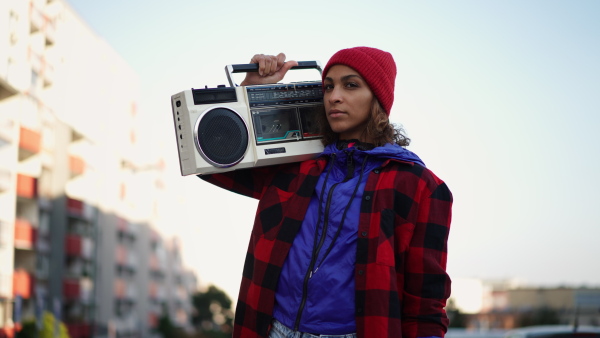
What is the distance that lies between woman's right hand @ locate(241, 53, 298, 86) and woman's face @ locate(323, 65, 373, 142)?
1.29 feet

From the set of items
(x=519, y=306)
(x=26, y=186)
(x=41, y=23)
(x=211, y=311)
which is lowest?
(x=519, y=306)

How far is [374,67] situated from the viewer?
9.38ft

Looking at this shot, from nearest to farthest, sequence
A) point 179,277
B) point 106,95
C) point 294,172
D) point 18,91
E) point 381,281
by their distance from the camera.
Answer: point 381,281 < point 294,172 < point 18,91 < point 106,95 < point 179,277

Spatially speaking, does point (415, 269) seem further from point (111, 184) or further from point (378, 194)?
point (111, 184)

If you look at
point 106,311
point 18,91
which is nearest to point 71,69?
point 18,91

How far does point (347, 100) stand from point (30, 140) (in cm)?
3256

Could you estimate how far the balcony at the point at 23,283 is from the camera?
3200cm

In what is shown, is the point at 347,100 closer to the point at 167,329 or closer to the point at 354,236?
the point at 354,236

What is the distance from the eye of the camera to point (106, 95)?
49188 millimetres

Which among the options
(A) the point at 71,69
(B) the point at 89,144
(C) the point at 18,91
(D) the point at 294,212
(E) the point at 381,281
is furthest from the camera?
(B) the point at 89,144

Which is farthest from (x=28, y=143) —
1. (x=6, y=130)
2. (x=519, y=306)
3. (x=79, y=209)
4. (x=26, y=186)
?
(x=519, y=306)

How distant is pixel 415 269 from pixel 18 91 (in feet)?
102

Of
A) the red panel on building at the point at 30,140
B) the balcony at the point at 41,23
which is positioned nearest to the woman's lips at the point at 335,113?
the red panel on building at the point at 30,140

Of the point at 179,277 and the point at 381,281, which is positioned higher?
the point at 179,277
